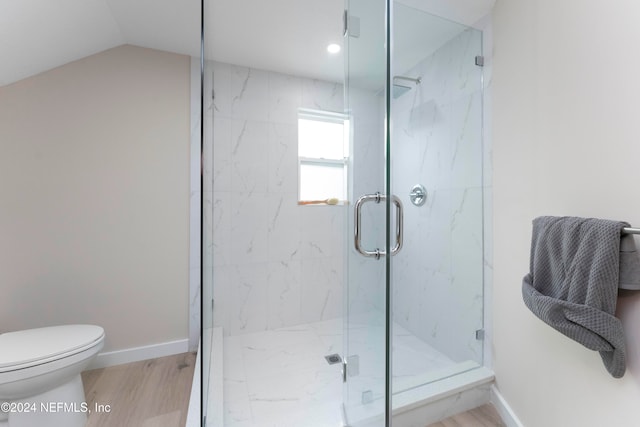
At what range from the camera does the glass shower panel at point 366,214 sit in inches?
35.8

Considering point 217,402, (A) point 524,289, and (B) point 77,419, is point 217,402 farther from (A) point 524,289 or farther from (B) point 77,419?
(A) point 524,289

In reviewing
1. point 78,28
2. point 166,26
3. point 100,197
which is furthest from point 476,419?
point 78,28

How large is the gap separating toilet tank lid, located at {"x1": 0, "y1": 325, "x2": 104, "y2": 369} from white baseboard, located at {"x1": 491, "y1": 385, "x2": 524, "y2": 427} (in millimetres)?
2074

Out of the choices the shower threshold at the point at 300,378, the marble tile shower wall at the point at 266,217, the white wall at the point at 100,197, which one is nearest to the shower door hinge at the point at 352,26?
the marble tile shower wall at the point at 266,217

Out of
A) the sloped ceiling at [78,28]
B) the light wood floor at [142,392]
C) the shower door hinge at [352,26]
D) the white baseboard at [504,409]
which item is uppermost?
the sloped ceiling at [78,28]

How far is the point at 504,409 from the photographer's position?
4.48ft

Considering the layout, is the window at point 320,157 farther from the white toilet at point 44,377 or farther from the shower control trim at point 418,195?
the white toilet at point 44,377

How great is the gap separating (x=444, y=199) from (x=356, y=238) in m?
1.04

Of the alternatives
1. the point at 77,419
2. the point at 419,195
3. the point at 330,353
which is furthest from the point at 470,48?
the point at 77,419

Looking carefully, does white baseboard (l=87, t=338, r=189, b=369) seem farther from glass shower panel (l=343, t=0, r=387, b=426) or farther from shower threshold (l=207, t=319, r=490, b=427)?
glass shower panel (l=343, t=0, r=387, b=426)

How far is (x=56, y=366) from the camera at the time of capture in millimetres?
1193

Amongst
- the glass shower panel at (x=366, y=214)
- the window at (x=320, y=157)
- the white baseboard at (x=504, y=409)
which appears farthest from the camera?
the window at (x=320, y=157)

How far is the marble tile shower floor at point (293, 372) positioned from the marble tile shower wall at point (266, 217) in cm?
20

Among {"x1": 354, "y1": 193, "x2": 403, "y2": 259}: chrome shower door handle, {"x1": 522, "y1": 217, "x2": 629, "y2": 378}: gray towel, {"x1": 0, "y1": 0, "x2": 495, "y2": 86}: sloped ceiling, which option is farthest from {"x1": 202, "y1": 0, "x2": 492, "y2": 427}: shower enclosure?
{"x1": 522, "y1": 217, "x2": 629, "y2": 378}: gray towel
